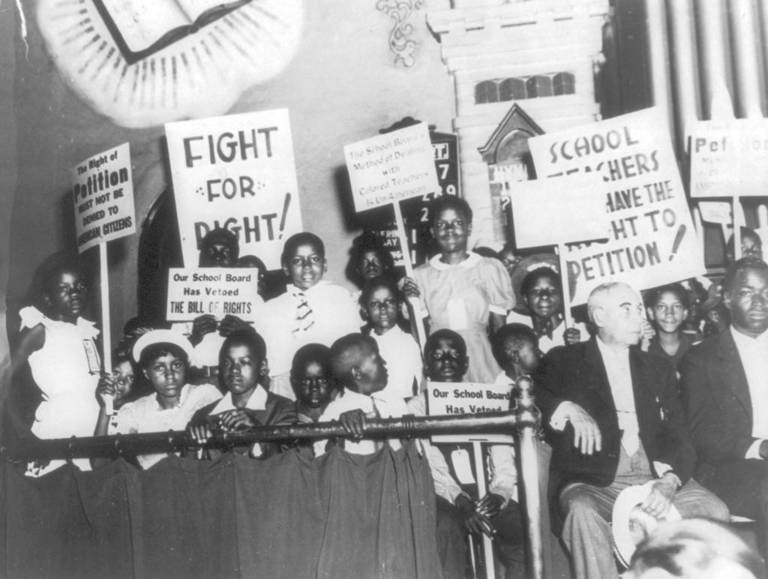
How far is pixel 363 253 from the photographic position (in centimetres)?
439

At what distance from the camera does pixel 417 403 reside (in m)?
3.68

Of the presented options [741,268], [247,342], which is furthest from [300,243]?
[741,268]

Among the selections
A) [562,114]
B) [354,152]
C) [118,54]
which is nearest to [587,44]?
[562,114]

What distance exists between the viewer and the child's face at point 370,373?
349 centimetres

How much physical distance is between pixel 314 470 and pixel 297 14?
11.0 feet

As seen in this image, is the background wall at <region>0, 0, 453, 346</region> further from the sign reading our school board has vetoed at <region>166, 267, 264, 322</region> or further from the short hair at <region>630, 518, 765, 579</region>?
the short hair at <region>630, 518, 765, 579</region>

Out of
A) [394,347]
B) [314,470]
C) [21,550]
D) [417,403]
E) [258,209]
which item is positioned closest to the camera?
[314,470]

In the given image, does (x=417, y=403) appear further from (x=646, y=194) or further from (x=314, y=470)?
(x=646, y=194)

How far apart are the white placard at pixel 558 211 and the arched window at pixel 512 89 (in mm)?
1062

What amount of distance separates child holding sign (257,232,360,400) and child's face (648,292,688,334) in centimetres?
138

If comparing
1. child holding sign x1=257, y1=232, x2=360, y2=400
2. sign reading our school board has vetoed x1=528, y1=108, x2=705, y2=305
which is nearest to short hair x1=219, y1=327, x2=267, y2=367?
child holding sign x1=257, y1=232, x2=360, y2=400

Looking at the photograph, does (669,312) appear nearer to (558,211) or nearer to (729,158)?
(558,211)

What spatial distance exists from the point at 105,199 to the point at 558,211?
2.36 meters

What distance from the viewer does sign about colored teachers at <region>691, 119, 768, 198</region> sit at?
399 centimetres
